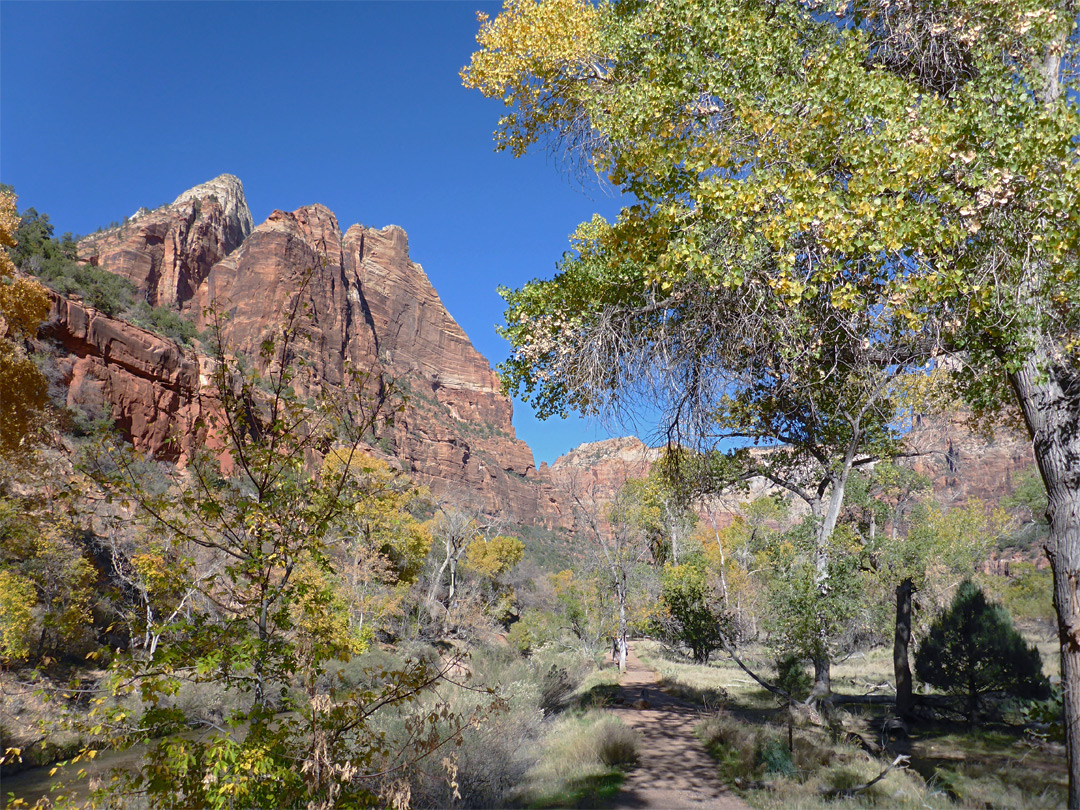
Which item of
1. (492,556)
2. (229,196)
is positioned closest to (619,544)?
(492,556)

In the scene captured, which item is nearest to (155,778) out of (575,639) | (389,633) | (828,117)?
(828,117)

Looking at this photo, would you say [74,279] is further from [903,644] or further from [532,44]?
[903,644]

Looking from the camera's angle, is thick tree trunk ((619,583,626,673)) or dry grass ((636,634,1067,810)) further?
thick tree trunk ((619,583,626,673))

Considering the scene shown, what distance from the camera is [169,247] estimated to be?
86000 millimetres

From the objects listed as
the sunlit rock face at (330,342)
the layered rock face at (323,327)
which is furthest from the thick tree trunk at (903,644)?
the layered rock face at (323,327)

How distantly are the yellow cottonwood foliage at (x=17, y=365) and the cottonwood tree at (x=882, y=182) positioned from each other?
16.2 metres

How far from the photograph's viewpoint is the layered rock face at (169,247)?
78875 mm

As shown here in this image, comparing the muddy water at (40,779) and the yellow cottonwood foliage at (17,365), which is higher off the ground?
the yellow cottonwood foliage at (17,365)

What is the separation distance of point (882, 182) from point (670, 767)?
9504 millimetres

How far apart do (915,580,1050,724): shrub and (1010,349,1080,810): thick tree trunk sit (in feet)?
32.7

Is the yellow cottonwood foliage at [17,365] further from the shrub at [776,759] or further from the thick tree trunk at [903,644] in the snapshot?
the thick tree trunk at [903,644]

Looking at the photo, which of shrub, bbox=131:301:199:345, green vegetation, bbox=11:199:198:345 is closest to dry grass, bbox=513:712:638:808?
green vegetation, bbox=11:199:198:345

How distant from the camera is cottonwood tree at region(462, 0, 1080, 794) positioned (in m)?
3.56

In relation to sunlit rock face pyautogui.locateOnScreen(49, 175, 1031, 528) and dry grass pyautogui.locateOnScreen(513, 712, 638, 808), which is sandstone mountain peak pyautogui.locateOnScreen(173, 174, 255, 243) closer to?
sunlit rock face pyautogui.locateOnScreen(49, 175, 1031, 528)
